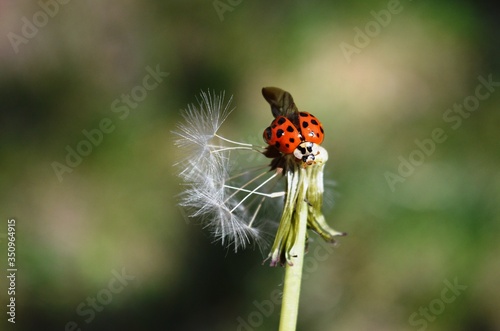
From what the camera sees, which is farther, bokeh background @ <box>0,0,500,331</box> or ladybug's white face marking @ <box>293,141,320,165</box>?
bokeh background @ <box>0,0,500,331</box>

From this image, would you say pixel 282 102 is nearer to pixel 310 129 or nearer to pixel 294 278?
pixel 310 129

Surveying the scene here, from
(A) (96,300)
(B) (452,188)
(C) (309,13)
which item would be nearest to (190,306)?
(A) (96,300)

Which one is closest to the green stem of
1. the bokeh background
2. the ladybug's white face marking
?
the ladybug's white face marking

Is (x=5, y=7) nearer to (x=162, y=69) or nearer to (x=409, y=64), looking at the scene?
(x=162, y=69)

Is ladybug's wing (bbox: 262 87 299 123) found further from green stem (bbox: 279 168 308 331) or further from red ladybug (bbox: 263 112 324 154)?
green stem (bbox: 279 168 308 331)

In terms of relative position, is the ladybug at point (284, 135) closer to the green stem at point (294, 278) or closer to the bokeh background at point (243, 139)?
A: the green stem at point (294, 278)

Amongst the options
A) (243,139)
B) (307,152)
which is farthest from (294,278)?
(243,139)
